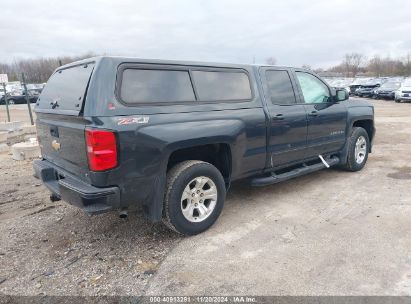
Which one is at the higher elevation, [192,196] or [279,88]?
[279,88]

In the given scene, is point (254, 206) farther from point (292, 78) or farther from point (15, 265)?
point (15, 265)

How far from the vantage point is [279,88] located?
16.1 feet

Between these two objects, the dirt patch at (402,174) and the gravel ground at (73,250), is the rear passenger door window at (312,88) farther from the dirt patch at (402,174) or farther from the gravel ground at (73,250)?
the gravel ground at (73,250)

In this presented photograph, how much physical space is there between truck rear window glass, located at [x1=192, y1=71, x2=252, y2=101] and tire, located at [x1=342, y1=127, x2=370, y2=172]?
263cm

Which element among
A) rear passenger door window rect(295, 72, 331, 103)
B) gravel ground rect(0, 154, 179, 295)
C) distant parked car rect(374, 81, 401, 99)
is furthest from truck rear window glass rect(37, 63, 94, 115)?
distant parked car rect(374, 81, 401, 99)

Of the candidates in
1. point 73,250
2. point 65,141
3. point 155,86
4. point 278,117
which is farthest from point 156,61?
point 73,250

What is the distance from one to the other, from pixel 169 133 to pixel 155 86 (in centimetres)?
51

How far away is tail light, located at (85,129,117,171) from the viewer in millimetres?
3115

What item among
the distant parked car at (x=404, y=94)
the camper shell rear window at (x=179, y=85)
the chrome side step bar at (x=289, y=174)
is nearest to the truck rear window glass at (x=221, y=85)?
the camper shell rear window at (x=179, y=85)

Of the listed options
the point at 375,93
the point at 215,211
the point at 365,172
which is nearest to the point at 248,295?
the point at 215,211

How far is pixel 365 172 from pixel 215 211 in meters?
3.54

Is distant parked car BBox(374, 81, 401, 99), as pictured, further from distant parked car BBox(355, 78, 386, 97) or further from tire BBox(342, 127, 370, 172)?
tire BBox(342, 127, 370, 172)

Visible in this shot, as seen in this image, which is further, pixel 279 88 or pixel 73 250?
Answer: pixel 279 88

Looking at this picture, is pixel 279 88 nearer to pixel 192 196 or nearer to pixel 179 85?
pixel 179 85
